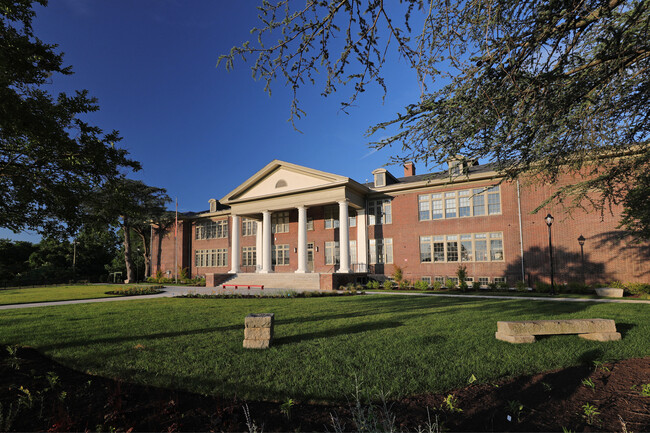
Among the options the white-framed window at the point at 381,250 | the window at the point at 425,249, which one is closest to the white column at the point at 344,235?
the white-framed window at the point at 381,250

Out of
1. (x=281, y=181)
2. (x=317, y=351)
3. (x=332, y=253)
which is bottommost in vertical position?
(x=317, y=351)

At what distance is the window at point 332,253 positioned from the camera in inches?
1149

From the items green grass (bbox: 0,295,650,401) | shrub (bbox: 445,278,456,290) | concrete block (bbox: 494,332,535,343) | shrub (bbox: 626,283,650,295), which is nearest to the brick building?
shrub (bbox: 445,278,456,290)

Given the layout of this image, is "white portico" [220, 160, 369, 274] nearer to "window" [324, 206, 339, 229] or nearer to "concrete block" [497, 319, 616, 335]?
"window" [324, 206, 339, 229]

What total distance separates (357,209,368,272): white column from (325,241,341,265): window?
2.37 m

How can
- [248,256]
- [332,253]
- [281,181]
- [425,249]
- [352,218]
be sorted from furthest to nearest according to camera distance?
[248,256] → [332,253] → [352,218] → [281,181] → [425,249]

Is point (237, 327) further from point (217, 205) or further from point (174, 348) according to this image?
point (217, 205)

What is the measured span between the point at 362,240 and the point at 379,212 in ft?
9.08

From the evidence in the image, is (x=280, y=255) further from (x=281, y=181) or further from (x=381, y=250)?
(x=381, y=250)

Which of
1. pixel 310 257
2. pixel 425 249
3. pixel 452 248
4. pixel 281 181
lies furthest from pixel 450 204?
pixel 281 181

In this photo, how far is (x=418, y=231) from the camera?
25.8 meters

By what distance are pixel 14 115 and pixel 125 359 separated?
453 centimetres

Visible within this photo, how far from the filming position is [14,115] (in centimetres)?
547

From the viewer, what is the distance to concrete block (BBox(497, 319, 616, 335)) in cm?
Result: 650
